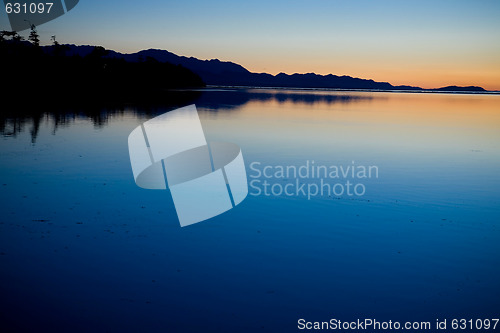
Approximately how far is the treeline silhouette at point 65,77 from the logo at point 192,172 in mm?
39458

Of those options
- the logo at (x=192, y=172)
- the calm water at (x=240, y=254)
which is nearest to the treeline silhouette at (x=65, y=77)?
the logo at (x=192, y=172)

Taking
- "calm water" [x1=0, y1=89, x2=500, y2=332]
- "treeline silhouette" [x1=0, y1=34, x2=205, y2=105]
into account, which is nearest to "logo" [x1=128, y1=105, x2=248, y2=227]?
"calm water" [x1=0, y1=89, x2=500, y2=332]

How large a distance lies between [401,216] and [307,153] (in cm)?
1114

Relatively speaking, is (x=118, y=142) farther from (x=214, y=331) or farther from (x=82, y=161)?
(x=214, y=331)

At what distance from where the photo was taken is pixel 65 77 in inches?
3733

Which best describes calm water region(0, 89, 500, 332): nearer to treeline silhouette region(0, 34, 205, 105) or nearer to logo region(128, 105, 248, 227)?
logo region(128, 105, 248, 227)

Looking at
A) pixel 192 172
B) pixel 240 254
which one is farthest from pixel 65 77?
pixel 240 254

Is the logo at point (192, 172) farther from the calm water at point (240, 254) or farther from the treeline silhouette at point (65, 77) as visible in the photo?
the treeline silhouette at point (65, 77)

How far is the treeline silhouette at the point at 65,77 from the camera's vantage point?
73.1 m

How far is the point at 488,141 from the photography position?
32375 mm

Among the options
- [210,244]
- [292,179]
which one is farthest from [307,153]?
[210,244]

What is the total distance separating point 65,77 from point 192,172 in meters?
91.0

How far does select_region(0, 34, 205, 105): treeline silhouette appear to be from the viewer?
73.1 m

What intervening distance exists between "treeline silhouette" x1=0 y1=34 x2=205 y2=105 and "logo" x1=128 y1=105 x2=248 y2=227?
129ft
